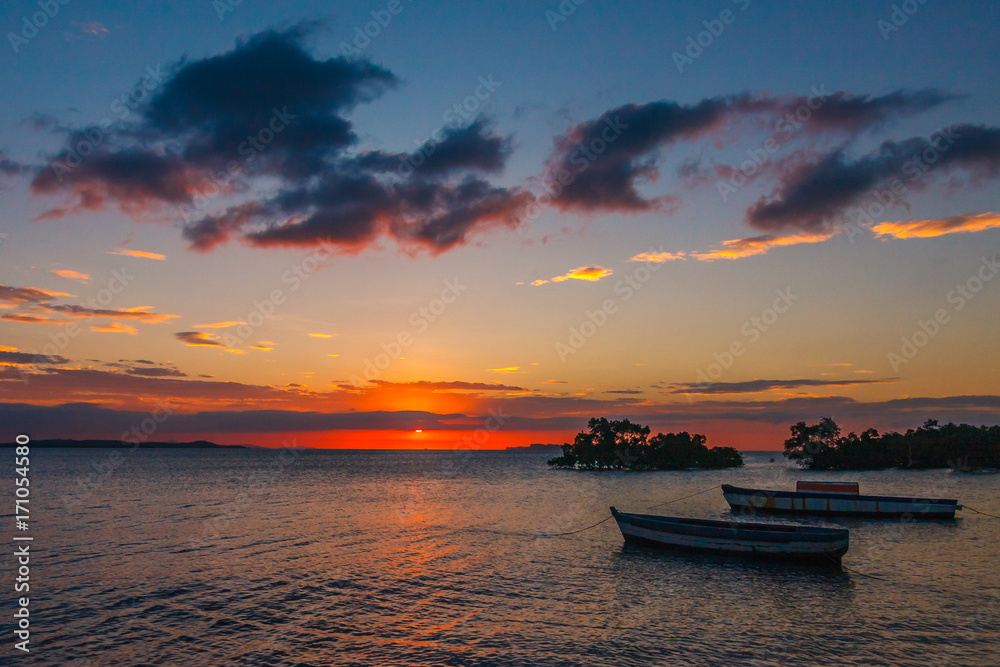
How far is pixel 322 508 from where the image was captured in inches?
2958

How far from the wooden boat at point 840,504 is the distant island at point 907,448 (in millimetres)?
114021

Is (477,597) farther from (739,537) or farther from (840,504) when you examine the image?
(840,504)

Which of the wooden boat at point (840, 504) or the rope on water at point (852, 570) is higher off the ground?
the rope on water at point (852, 570)

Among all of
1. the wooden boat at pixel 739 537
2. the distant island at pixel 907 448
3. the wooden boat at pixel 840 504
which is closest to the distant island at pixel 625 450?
the distant island at pixel 907 448

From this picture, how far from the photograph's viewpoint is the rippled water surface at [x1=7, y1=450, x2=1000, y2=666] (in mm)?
24172

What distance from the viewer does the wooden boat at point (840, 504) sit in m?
64.6

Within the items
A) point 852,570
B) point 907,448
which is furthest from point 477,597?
point 907,448

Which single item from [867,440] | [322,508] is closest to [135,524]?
[322,508]

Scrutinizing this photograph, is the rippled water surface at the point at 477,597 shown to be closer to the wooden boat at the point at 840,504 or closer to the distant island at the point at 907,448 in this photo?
the wooden boat at the point at 840,504

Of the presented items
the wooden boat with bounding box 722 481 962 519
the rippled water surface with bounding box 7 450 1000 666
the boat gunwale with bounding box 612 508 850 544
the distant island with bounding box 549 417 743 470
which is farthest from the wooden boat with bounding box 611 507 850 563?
the distant island with bounding box 549 417 743 470

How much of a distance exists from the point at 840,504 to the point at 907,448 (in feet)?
449

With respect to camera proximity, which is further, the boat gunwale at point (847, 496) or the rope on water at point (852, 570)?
the boat gunwale at point (847, 496)

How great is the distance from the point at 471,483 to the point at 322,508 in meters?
51.6

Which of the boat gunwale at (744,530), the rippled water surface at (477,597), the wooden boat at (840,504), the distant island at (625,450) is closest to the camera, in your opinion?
the rippled water surface at (477,597)
